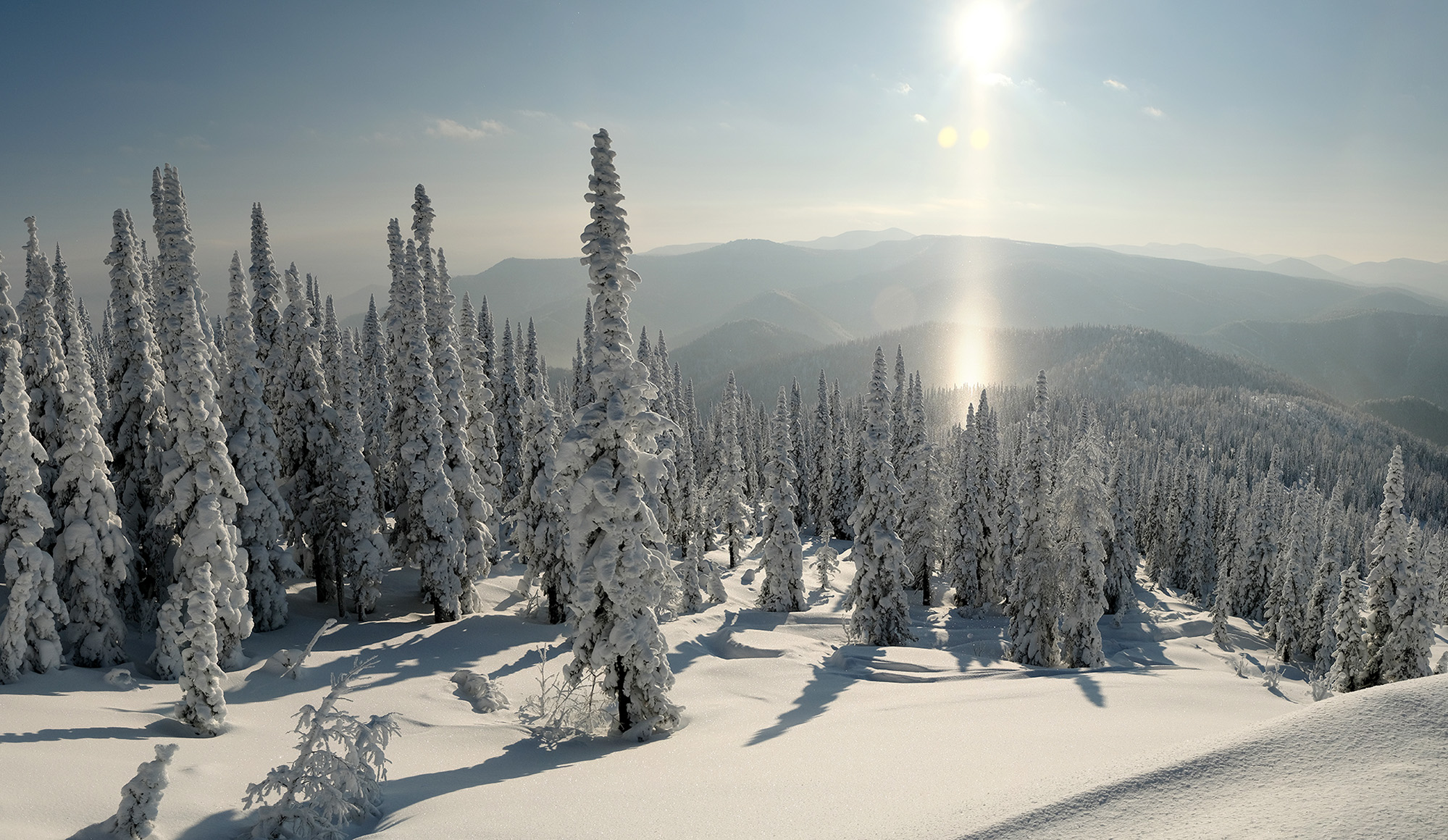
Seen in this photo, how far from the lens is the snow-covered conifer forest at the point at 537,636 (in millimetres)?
8945

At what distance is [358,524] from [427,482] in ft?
10.8

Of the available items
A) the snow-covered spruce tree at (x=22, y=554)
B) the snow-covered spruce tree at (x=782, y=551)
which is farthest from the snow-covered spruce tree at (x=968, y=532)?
the snow-covered spruce tree at (x=22, y=554)

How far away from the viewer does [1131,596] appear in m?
54.4

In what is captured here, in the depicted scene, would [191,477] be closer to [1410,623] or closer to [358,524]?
[358,524]

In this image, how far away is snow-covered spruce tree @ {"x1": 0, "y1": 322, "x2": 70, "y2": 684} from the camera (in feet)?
58.9

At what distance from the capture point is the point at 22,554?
61.1 feet

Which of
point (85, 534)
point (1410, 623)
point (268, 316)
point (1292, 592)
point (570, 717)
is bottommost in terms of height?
point (1292, 592)

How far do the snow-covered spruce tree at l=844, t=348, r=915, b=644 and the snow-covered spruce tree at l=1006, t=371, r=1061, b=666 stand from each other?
5352mm

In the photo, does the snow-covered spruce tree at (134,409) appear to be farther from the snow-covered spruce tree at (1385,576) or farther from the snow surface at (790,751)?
the snow-covered spruce tree at (1385,576)

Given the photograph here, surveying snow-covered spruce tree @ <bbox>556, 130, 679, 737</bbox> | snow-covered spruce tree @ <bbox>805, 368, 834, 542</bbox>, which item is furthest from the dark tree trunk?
snow-covered spruce tree @ <bbox>805, 368, 834, 542</bbox>

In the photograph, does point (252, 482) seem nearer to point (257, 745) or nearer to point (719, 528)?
point (257, 745)

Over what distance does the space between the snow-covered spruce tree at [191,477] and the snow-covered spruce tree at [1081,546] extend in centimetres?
3129

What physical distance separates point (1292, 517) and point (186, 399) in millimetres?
70291

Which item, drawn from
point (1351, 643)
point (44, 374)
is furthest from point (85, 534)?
point (1351, 643)
